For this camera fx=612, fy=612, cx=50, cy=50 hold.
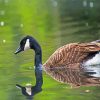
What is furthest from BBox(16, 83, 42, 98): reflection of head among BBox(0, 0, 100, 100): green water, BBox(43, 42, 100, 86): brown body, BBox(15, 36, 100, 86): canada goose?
BBox(43, 42, 100, 86): brown body

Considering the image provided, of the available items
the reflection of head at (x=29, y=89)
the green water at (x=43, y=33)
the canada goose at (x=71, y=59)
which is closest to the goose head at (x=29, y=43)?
the canada goose at (x=71, y=59)

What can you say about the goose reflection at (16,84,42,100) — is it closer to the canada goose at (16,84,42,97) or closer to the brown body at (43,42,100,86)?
the canada goose at (16,84,42,97)

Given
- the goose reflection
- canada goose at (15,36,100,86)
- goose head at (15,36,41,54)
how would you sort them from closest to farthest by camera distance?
the goose reflection
canada goose at (15,36,100,86)
goose head at (15,36,41,54)

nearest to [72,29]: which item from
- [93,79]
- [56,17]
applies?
[56,17]

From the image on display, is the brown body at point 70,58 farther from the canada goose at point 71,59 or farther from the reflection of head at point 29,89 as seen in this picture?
the reflection of head at point 29,89

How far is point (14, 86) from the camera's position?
14227 mm

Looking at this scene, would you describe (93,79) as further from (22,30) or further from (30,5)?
(30,5)

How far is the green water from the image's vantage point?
13.5 metres

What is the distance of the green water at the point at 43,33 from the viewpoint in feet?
44.2

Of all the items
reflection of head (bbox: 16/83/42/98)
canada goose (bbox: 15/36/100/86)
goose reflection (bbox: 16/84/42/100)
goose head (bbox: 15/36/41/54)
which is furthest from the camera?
goose head (bbox: 15/36/41/54)

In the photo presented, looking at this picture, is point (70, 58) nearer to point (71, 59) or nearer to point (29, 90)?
point (71, 59)

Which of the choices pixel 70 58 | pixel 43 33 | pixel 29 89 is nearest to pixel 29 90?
pixel 29 89

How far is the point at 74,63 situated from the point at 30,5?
73.0 ft

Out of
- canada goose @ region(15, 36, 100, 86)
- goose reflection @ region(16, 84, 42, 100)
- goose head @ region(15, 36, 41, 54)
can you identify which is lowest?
goose reflection @ region(16, 84, 42, 100)
